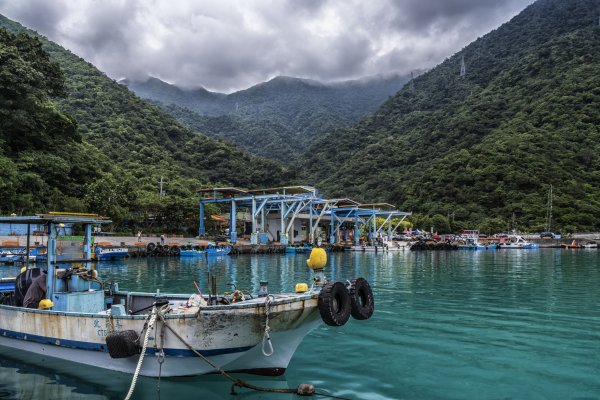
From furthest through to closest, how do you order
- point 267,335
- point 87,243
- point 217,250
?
point 217,250
point 87,243
point 267,335

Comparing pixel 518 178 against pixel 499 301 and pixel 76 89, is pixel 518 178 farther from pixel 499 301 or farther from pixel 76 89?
pixel 76 89

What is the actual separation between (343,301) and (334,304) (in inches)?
11.3

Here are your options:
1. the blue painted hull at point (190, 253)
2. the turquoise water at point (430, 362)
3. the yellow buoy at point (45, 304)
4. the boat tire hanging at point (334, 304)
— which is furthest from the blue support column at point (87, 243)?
the blue painted hull at point (190, 253)

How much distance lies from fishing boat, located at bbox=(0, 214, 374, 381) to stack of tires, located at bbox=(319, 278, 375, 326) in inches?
0.6

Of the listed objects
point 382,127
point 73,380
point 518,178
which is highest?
point 382,127

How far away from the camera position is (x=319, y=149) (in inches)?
5748

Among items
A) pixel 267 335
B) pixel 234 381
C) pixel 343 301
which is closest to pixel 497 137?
pixel 343 301

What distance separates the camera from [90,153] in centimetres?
5953

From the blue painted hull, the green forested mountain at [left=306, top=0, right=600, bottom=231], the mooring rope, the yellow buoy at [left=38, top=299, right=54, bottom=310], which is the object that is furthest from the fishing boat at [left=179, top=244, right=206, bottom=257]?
the green forested mountain at [left=306, top=0, right=600, bottom=231]

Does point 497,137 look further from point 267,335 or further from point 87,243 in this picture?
point 267,335

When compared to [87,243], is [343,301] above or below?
below

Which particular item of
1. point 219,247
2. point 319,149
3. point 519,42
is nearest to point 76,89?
point 219,247

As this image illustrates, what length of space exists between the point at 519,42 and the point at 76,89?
461 ft

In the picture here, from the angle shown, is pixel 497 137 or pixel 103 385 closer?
pixel 103 385
